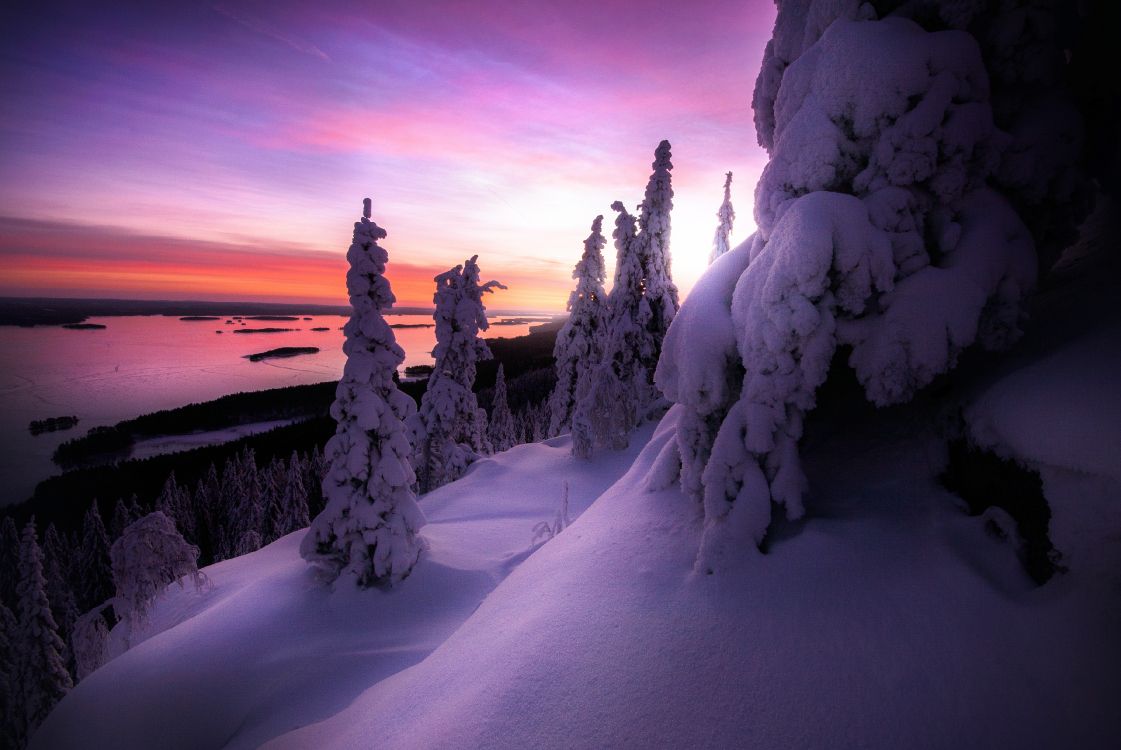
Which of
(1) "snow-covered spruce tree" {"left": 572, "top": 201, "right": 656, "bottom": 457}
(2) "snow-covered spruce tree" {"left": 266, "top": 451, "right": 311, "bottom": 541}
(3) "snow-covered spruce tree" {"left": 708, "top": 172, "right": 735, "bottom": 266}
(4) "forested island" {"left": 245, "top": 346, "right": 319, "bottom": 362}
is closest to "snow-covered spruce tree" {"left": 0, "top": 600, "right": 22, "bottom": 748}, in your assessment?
(2) "snow-covered spruce tree" {"left": 266, "top": 451, "right": 311, "bottom": 541}

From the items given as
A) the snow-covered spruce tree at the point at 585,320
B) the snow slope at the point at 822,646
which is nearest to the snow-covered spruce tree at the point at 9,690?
the snow slope at the point at 822,646

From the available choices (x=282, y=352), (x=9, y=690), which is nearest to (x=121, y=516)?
(x=9, y=690)

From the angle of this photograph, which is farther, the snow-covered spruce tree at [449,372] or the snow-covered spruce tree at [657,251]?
the snow-covered spruce tree at [449,372]

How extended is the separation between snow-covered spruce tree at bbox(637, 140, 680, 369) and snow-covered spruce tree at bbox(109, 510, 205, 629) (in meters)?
19.3

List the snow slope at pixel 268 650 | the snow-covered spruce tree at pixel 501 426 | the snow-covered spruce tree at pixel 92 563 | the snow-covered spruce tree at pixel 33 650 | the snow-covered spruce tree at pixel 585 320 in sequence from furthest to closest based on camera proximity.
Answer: the snow-covered spruce tree at pixel 501 426
the snow-covered spruce tree at pixel 92 563
the snow-covered spruce tree at pixel 585 320
the snow-covered spruce tree at pixel 33 650
the snow slope at pixel 268 650

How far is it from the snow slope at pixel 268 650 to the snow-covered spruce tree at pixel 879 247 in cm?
805

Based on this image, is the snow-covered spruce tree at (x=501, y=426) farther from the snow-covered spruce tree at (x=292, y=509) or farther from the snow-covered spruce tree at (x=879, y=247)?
the snow-covered spruce tree at (x=879, y=247)

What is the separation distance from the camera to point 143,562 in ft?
37.5

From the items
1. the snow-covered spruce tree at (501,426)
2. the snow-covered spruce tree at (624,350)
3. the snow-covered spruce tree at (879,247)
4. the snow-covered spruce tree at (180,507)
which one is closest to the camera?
the snow-covered spruce tree at (879,247)

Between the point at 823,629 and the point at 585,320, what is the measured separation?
24.6 metres

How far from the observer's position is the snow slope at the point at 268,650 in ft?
25.8

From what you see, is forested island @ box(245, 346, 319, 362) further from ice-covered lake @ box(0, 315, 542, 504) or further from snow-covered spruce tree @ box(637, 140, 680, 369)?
snow-covered spruce tree @ box(637, 140, 680, 369)

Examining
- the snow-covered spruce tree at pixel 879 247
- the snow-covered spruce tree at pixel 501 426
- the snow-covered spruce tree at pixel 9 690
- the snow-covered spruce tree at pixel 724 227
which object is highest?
the snow-covered spruce tree at pixel 724 227

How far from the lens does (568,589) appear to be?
5.06 metres
